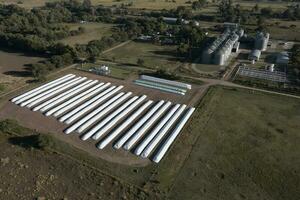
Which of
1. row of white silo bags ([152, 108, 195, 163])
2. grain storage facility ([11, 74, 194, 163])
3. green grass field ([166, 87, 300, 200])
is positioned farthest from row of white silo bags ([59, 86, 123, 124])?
green grass field ([166, 87, 300, 200])

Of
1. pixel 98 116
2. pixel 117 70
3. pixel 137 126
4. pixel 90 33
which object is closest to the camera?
pixel 137 126

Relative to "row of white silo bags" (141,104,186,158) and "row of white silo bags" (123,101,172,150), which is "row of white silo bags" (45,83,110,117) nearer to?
"row of white silo bags" (123,101,172,150)

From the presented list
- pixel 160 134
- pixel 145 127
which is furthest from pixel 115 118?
pixel 160 134

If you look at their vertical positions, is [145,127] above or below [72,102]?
below

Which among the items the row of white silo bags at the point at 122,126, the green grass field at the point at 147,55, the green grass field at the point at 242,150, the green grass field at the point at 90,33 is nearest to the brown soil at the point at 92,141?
the row of white silo bags at the point at 122,126

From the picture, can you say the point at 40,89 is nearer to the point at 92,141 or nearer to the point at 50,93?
the point at 50,93

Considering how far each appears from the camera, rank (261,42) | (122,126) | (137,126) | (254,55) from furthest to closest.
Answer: (261,42)
(254,55)
(137,126)
(122,126)

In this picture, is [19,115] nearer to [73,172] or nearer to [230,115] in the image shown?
[73,172]

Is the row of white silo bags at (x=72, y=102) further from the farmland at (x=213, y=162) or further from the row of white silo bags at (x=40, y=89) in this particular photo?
the row of white silo bags at (x=40, y=89)
